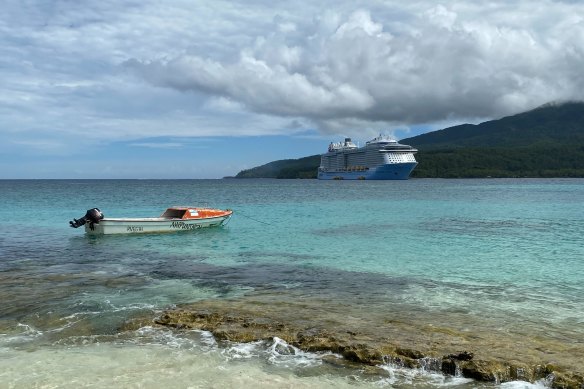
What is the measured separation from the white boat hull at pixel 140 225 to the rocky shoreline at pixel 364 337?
18.6 meters

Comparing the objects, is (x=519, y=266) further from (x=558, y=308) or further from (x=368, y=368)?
(x=368, y=368)

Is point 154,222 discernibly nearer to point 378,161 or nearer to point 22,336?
point 22,336

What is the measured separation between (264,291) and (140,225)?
58.4 ft

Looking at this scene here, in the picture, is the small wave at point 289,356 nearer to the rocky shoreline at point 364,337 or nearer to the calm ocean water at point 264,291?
the calm ocean water at point 264,291

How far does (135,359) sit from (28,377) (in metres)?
1.73

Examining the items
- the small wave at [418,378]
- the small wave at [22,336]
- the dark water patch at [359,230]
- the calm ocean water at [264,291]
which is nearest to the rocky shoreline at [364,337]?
the small wave at [418,378]

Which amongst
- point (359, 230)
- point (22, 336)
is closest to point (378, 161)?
point (359, 230)

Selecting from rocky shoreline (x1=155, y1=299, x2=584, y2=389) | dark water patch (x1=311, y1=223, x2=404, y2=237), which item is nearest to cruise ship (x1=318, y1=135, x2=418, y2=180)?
dark water patch (x1=311, y1=223, x2=404, y2=237)

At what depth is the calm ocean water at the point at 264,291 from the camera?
26.8 feet

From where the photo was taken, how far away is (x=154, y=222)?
29828 mm

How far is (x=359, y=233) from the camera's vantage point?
2866 centimetres

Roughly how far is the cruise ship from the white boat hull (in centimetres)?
11757

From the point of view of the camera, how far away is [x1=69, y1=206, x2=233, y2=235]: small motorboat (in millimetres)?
28703

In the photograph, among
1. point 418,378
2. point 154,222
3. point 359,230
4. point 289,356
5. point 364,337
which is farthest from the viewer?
point 359,230
